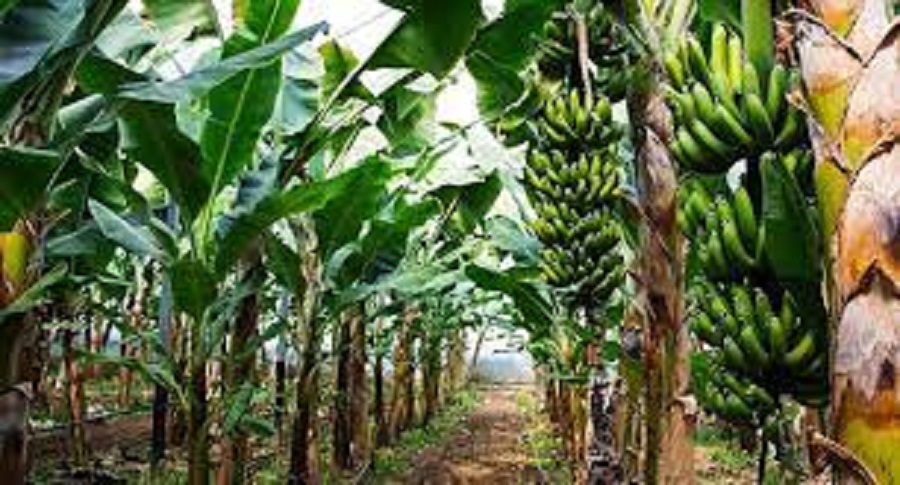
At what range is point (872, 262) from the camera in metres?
1.09

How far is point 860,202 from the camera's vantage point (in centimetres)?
111

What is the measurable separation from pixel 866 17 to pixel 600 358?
1.83 meters

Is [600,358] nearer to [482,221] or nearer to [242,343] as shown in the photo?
[242,343]

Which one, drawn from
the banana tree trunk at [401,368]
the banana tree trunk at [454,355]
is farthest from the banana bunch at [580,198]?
the banana tree trunk at [454,355]

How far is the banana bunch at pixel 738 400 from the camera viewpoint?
1535mm

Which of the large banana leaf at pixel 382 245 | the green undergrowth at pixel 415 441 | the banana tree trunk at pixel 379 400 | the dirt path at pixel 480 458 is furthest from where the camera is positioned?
the banana tree trunk at pixel 379 400

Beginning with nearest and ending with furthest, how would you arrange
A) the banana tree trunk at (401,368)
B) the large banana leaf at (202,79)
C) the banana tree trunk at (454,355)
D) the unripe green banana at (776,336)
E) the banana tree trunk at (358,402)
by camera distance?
the unripe green banana at (776,336) → the large banana leaf at (202,79) → the banana tree trunk at (358,402) → the banana tree trunk at (401,368) → the banana tree trunk at (454,355)

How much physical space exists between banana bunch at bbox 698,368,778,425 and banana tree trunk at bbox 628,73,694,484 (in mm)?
197

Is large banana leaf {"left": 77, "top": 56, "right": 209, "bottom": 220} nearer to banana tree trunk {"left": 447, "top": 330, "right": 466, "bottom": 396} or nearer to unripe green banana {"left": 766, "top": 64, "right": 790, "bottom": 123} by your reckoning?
unripe green banana {"left": 766, "top": 64, "right": 790, "bottom": 123}

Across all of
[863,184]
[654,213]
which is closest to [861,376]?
[863,184]

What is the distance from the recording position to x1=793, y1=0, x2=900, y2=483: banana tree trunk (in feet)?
3.46

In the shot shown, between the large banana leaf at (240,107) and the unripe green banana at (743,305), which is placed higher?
the large banana leaf at (240,107)

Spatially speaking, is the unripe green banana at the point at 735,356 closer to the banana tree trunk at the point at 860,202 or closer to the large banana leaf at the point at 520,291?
the banana tree trunk at the point at 860,202

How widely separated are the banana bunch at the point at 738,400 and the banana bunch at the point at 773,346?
0.31 ft
